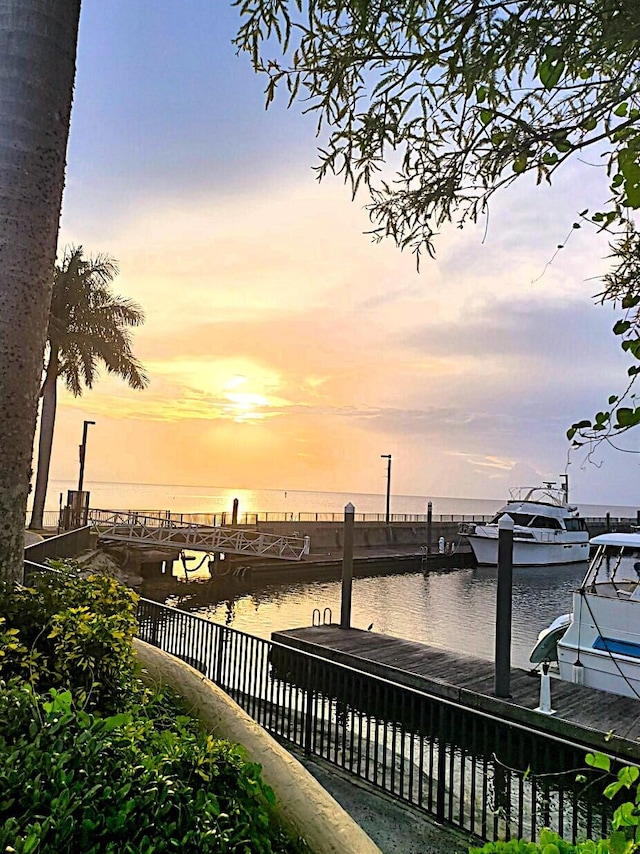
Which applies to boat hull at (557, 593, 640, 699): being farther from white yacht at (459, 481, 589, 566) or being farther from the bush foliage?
white yacht at (459, 481, 589, 566)

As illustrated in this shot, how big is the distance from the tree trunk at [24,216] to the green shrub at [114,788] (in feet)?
5.71

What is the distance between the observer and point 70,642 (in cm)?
300

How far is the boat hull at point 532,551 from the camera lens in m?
36.3

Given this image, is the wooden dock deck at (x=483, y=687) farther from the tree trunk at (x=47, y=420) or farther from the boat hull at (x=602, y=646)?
the tree trunk at (x=47, y=420)

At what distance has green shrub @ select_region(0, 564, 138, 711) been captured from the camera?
2.92 metres

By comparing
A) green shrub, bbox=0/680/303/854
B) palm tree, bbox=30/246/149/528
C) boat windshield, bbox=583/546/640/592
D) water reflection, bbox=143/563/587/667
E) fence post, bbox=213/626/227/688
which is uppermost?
palm tree, bbox=30/246/149/528

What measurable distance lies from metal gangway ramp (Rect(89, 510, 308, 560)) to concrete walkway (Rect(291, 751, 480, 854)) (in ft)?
63.9

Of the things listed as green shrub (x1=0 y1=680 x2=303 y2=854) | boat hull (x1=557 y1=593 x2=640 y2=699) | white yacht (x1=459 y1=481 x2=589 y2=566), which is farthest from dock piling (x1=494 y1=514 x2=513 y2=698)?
white yacht (x1=459 y1=481 x2=589 y2=566)

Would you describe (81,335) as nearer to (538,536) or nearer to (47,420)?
(47,420)

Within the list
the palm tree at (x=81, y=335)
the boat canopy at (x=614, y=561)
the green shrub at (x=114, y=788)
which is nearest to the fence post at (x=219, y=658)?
the green shrub at (x=114, y=788)

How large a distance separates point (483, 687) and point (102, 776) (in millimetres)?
9260

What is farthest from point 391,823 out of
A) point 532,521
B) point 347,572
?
point 532,521

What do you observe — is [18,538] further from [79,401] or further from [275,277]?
[79,401]

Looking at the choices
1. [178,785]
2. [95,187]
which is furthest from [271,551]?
[178,785]
